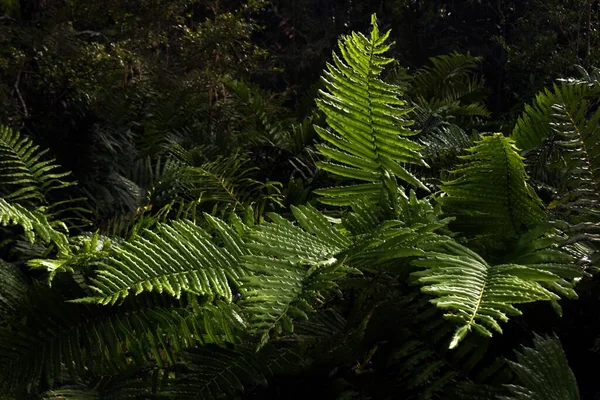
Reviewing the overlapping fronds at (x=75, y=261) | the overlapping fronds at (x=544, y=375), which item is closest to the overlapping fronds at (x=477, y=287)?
the overlapping fronds at (x=544, y=375)

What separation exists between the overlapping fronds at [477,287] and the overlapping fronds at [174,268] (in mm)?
391

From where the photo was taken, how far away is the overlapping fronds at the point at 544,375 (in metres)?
1.07

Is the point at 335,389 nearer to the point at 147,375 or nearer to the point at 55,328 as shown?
the point at 147,375

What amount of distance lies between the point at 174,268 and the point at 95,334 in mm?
329

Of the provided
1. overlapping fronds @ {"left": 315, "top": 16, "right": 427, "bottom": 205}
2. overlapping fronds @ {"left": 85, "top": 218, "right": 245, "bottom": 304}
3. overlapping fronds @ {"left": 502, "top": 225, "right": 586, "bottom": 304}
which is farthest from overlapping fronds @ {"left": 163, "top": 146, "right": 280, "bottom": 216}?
overlapping fronds @ {"left": 502, "top": 225, "right": 586, "bottom": 304}

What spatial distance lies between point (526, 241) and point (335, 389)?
19.0 inches

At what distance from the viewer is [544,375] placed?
3.63 ft

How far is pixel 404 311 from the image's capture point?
129 centimetres

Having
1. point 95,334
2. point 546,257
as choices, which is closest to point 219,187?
point 95,334

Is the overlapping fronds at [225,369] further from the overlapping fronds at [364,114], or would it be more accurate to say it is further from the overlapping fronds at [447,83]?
the overlapping fronds at [447,83]

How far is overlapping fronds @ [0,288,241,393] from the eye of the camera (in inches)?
53.6

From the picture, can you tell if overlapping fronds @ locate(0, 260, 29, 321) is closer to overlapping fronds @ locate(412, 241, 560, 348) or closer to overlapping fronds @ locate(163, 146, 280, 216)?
overlapping fronds @ locate(163, 146, 280, 216)

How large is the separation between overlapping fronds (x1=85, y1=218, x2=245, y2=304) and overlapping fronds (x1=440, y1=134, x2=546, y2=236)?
544mm

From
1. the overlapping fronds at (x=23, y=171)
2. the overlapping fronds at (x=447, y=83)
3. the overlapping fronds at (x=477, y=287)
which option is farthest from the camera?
the overlapping fronds at (x=447, y=83)
